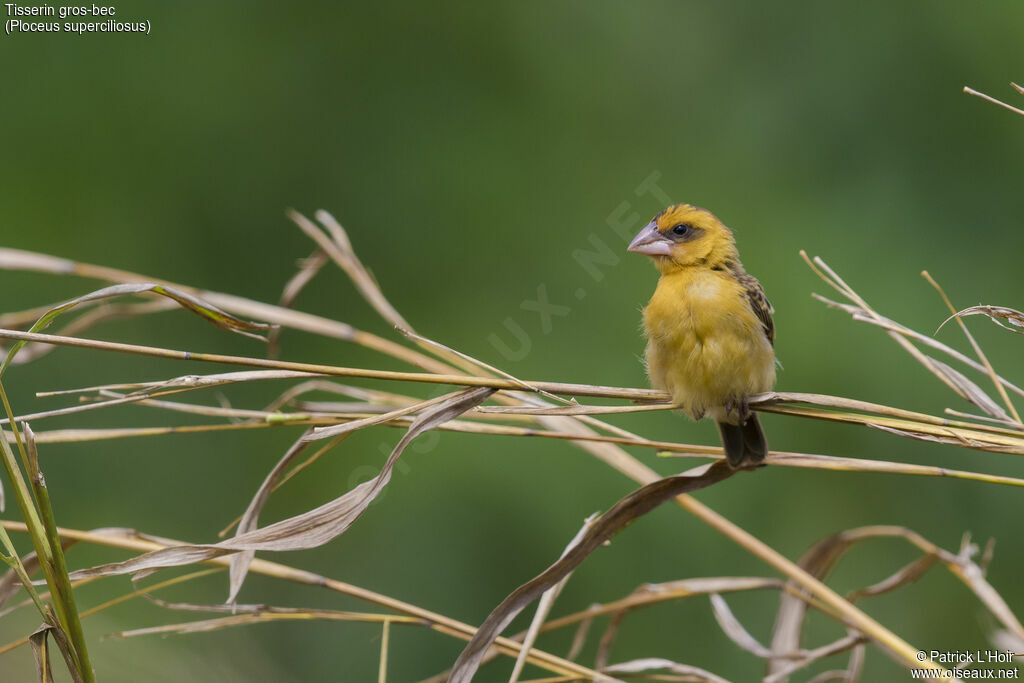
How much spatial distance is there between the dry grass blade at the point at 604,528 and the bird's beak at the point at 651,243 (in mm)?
1014

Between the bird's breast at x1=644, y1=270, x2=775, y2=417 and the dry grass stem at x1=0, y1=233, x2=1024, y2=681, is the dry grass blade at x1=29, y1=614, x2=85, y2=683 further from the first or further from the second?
the bird's breast at x1=644, y1=270, x2=775, y2=417

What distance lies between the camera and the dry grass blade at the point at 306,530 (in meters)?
1.42

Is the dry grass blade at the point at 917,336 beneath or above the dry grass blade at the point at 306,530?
above

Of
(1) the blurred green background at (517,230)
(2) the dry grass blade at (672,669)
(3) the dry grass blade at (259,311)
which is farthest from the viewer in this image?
(1) the blurred green background at (517,230)

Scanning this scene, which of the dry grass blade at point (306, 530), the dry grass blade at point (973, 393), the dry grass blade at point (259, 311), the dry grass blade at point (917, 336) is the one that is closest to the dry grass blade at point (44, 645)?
the dry grass blade at point (306, 530)

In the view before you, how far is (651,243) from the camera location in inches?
103

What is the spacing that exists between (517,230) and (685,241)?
2741 mm

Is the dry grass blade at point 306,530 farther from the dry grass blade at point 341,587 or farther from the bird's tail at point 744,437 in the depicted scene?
the bird's tail at point 744,437

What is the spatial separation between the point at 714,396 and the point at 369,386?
3.05 metres

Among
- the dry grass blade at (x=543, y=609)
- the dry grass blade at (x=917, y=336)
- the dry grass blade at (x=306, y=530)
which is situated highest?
the dry grass blade at (x=917, y=336)

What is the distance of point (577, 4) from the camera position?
5.61 m

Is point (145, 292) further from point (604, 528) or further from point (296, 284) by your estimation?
point (604, 528)

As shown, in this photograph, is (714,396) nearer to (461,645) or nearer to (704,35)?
(461,645)

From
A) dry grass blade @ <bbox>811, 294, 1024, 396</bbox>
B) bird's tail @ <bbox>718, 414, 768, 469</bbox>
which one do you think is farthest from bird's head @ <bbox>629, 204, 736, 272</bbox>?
dry grass blade @ <bbox>811, 294, 1024, 396</bbox>
